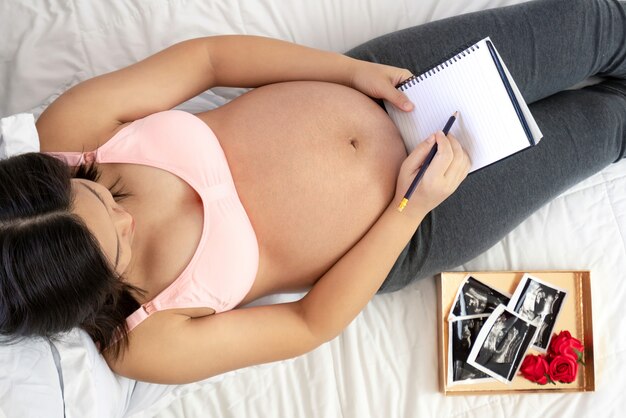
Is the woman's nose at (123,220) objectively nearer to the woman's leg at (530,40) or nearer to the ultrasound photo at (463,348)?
the woman's leg at (530,40)

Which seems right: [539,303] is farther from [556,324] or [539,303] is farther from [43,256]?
[43,256]

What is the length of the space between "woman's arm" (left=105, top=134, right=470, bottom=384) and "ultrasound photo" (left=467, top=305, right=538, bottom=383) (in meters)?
0.34

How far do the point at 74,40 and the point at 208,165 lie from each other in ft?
1.80

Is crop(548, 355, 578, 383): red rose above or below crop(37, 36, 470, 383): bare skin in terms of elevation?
below

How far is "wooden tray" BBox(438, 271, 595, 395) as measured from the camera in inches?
46.8

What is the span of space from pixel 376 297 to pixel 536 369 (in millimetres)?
365

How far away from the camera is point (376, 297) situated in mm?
1267

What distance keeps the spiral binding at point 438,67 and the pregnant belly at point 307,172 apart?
0.08m

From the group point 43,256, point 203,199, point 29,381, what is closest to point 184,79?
point 203,199

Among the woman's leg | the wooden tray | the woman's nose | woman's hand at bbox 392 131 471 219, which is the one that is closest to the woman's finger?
woman's hand at bbox 392 131 471 219

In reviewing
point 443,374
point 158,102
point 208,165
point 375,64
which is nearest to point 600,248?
point 443,374

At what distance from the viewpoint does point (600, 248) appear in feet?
4.12

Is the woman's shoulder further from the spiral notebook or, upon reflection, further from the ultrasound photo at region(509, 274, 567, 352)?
the ultrasound photo at region(509, 274, 567, 352)

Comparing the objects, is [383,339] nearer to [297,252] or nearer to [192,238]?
[297,252]
